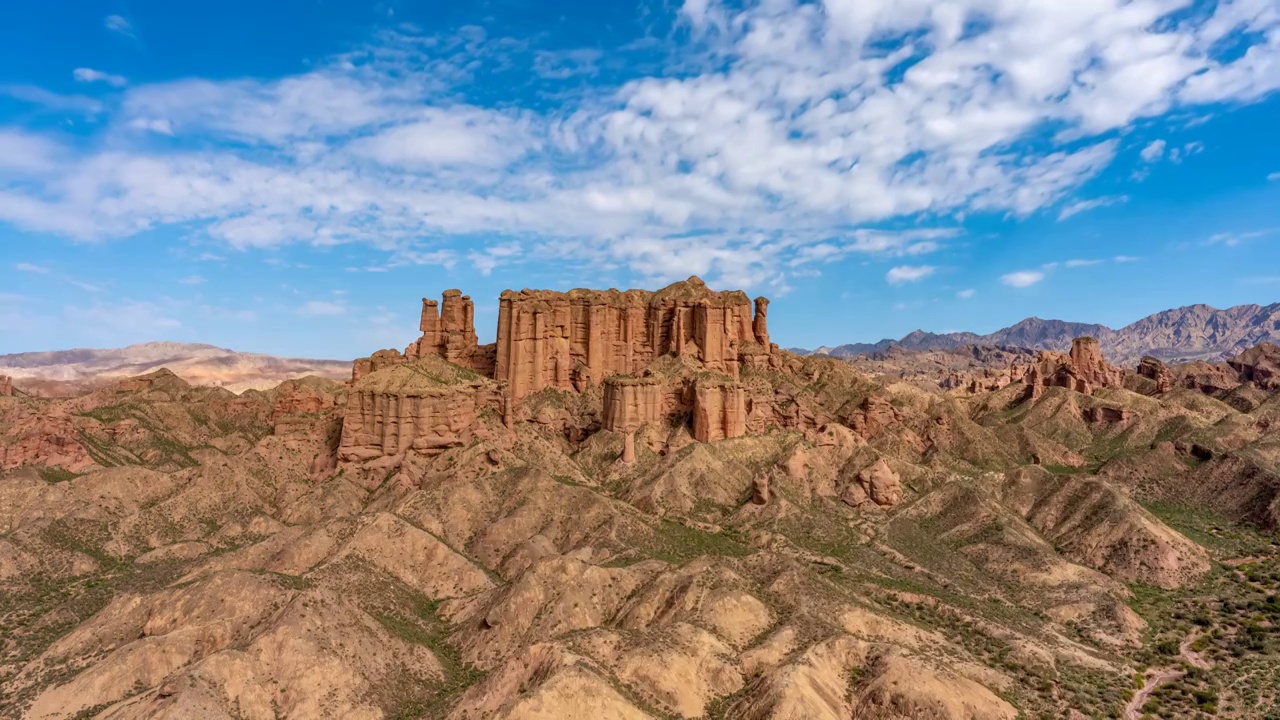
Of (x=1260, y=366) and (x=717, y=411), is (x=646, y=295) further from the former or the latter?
(x=1260, y=366)

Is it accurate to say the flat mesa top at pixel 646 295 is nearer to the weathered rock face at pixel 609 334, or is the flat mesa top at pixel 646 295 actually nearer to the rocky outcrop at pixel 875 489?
the weathered rock face at pixel 609 334

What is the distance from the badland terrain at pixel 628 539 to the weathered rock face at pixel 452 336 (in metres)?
0.49

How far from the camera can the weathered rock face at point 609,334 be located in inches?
4835

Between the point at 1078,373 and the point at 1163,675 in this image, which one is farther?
the point at 1078,373

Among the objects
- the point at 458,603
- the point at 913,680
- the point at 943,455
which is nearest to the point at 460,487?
the point at 458,603

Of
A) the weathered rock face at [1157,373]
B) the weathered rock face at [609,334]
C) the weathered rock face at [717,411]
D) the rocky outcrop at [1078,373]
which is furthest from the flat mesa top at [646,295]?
the weathered rock face at [1157,373]

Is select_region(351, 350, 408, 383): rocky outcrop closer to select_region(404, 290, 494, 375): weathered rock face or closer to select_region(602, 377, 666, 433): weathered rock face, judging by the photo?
select_region(404, 290, 494, 375): weathered rock face

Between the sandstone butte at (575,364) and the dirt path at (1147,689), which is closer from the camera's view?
the dirt path at (1147,689)

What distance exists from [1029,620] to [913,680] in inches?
948

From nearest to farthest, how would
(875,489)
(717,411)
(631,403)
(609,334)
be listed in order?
(875,489) → (717,411) → (631,403) → (609,334)

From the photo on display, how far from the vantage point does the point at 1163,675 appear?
6338cm

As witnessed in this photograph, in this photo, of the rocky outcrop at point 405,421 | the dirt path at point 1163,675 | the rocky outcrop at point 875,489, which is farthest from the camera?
the rocky outcrop at point 405,421

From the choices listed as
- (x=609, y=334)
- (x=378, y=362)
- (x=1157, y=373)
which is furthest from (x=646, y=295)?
(x=1157, y=373)

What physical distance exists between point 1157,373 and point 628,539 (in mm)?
136773
